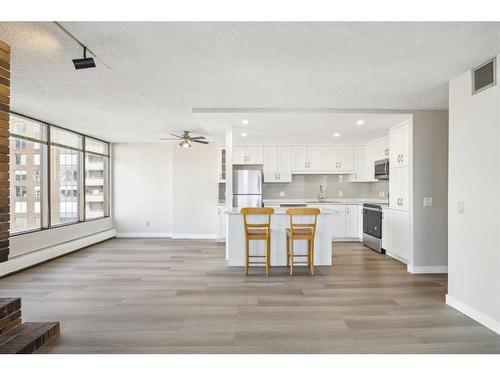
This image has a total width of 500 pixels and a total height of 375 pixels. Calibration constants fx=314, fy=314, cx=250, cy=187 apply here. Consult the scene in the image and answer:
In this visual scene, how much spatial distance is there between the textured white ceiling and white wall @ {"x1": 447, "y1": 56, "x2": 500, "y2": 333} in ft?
1.34

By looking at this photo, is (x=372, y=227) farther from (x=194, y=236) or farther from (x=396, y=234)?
(x=194, y=236)

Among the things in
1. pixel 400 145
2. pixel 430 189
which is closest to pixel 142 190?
pixel 400 145

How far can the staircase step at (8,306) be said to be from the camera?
2.49 metres

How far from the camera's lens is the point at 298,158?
25.7 feet

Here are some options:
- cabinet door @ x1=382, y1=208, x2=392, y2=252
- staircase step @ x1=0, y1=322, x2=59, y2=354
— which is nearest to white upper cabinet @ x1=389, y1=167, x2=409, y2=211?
cabinet door @ x1=382, y1=208, x2=392, y2=252

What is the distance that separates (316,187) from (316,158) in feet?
2.75

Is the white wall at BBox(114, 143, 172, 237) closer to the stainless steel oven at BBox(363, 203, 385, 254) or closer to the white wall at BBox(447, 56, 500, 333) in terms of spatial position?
the stainless steel oven at BBox(363, 203, 385, 254)

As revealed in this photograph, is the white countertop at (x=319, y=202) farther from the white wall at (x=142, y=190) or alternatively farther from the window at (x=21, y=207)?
the window at (x=21, y=207)

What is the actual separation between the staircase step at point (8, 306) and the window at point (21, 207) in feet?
9.76

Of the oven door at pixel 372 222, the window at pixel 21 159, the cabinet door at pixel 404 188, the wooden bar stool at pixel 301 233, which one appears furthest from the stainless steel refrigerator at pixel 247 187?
the window at pixel 21 159

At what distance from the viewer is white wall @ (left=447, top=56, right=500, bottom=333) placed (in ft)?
9.17

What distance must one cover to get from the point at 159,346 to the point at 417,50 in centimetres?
324

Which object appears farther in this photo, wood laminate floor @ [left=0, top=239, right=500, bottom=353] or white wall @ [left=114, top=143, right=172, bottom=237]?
white wall @ [left=114, top=143, right=172, bottom=237]
